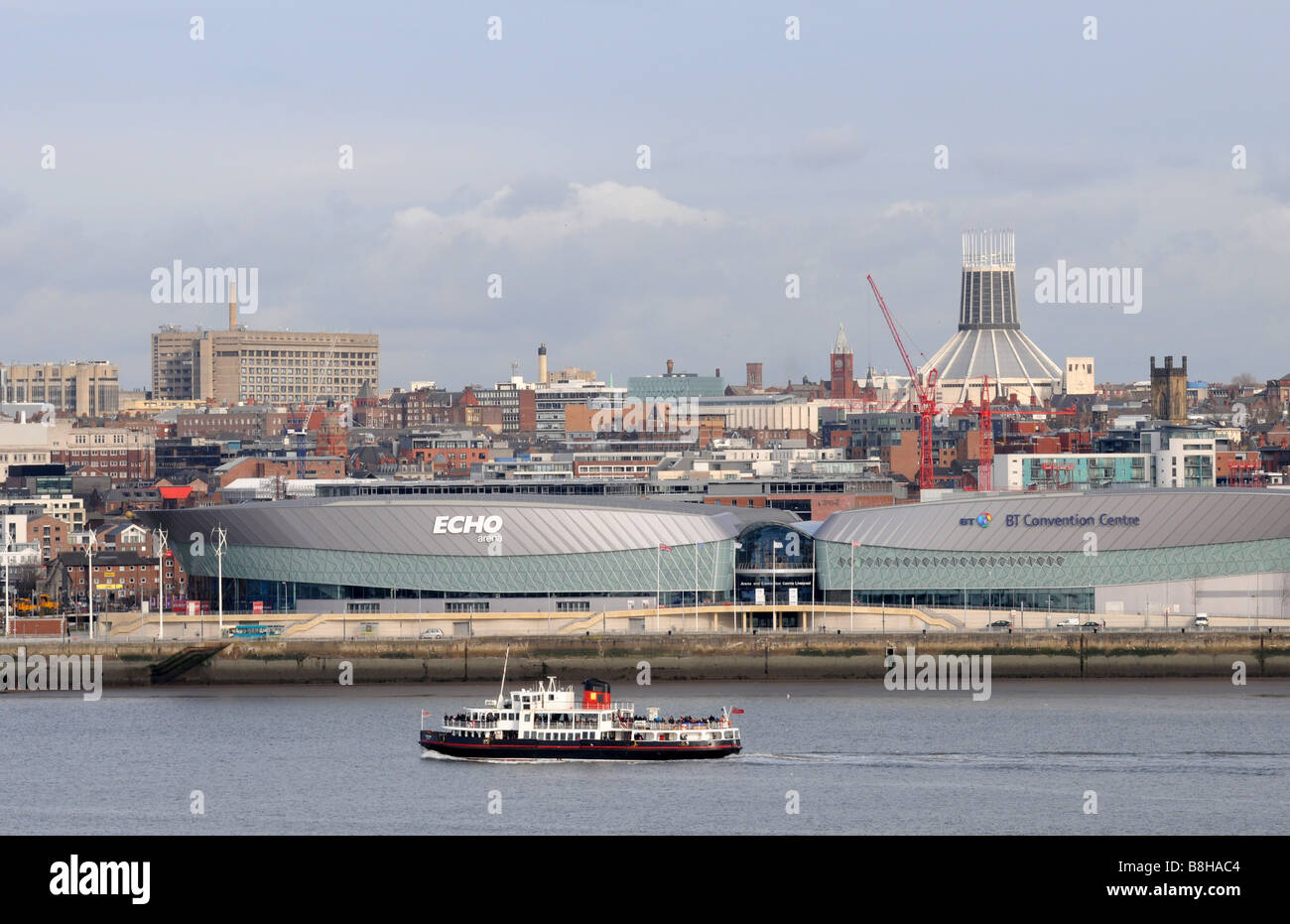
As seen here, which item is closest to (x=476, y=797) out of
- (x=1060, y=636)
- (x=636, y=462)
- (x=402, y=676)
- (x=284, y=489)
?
(x=402, y=676)

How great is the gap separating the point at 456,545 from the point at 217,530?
9390 mm

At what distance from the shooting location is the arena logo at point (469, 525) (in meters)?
83.5

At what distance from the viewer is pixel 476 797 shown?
46500 mm

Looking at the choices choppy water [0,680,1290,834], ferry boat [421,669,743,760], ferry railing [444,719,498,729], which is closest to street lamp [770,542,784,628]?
choppy water [0,680,1290,834]

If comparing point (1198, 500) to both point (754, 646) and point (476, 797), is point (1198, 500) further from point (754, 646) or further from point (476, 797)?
point (476, 797)

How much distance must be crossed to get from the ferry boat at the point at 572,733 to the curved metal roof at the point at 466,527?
28.0 metres

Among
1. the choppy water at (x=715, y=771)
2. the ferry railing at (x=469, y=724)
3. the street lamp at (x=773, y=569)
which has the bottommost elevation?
the choppy water at (x=715, y=771)

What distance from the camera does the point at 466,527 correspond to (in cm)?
8356

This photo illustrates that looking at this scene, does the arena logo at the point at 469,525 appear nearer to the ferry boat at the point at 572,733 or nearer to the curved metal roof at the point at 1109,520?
the curved metal roof at the point at 1109,520

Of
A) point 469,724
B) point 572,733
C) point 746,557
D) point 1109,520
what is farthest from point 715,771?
point 746,557

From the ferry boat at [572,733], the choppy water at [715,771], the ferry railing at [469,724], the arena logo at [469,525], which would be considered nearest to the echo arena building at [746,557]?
the arena logo at [469,525]

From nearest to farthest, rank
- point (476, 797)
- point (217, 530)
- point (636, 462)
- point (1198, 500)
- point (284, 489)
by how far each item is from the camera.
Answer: point (476, 797) < point (1198, 500) < point (217, 530) < point (284, 489) < point (636, 462)

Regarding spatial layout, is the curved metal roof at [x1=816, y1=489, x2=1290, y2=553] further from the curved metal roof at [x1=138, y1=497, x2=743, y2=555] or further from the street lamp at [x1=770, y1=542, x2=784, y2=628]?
the curved metal roof at [x1=138, y1=497, x2=743, y2=555]

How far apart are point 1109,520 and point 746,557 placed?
1359 cm
